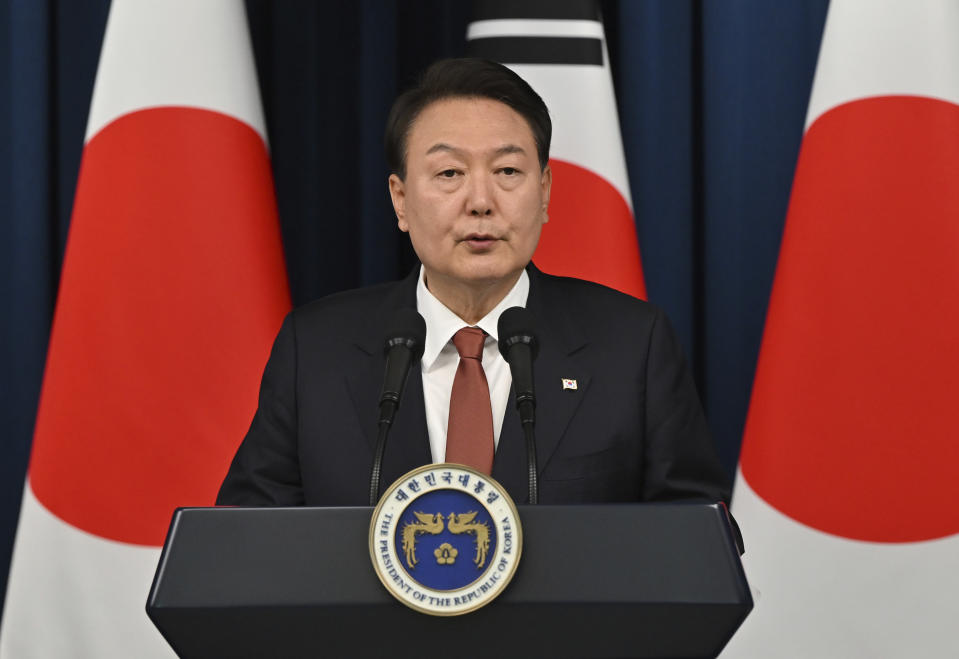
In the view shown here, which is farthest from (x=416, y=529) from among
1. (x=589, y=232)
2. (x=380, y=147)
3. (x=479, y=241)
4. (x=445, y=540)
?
(x=380, y=147)

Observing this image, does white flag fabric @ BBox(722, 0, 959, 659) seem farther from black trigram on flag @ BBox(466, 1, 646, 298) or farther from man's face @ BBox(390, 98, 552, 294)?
man's face @ BBox(390, 98, 552, 294)

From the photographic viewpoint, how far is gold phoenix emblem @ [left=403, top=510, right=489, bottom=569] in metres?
0.81

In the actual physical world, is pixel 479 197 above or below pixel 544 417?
above

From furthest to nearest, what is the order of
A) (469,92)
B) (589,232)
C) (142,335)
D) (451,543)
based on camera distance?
(589,232)
(142,335)
(469,92)
(451,543)

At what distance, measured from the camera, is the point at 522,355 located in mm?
1040

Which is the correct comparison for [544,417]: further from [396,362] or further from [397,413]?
[396,362]

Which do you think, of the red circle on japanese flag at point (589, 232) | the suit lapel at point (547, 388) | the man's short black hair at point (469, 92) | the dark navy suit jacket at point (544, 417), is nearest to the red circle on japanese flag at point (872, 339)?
the red circle on japanese flag at point (589, 232)

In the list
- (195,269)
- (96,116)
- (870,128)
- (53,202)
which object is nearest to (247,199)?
(195,269)

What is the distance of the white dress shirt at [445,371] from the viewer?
1.38m

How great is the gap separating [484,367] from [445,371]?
62 millimetres

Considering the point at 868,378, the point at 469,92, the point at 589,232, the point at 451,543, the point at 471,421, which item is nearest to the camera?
the point at 451,543

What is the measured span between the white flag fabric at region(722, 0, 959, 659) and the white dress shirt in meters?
0.81

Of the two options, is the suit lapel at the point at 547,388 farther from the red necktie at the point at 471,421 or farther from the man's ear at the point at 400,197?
the man's ear at the point at 400,197

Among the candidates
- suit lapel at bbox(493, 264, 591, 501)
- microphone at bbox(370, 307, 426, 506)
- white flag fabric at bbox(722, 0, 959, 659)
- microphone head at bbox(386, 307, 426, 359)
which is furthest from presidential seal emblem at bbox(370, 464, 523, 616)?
white flag fabric at bbox(722, 0, 959, 659)
